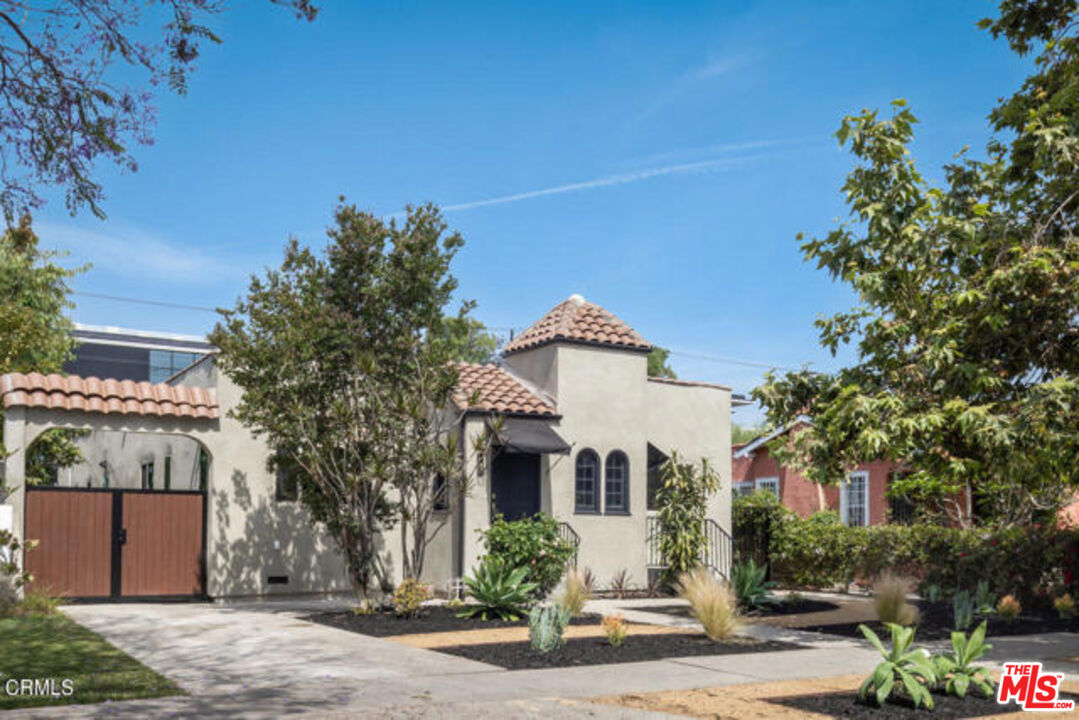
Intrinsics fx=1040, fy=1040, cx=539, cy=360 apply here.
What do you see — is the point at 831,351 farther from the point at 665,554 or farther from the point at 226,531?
the point at 226,531

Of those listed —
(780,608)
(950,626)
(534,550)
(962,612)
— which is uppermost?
(534,550)

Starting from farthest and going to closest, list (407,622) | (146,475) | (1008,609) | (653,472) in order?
1. (146,475)
2. (653,472)
3. (1008,609)
4. (407,622)

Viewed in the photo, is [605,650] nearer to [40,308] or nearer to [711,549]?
[711,549]

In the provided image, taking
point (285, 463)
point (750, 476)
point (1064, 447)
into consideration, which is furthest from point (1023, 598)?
point (750, 476)

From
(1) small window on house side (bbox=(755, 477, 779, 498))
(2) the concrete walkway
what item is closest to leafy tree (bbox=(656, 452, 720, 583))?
(2) the concrete walkway

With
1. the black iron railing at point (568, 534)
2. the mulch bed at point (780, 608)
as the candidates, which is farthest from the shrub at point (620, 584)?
the mulch bed at point (780, 608)

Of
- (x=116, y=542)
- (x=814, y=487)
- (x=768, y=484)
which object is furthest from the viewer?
(x=768, y=484)

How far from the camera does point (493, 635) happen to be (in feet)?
Answer: 43.9

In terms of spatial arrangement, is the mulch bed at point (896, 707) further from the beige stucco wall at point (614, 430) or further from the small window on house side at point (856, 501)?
the small window on house side at point (856, 501)

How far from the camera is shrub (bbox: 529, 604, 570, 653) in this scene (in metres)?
11.6

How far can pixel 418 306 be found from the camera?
15.7 meters

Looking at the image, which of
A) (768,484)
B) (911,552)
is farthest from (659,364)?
(911,552)

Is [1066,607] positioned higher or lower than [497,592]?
lower

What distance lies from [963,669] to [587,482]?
1182cm
